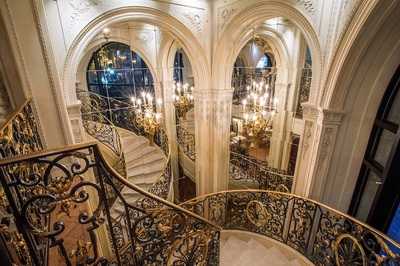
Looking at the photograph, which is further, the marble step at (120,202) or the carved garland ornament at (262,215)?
the marble step at (120,202)

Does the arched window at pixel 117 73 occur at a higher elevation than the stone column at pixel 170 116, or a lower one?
higher

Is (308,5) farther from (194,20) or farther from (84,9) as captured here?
(84,9)

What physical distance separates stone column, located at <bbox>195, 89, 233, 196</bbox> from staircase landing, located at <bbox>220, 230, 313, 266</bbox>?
5.80 ft

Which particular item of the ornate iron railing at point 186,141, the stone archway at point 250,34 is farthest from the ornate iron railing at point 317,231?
the ornate iron railing at point 186,141

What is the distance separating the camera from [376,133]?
319cm

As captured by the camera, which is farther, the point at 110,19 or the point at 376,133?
the point at 110,19

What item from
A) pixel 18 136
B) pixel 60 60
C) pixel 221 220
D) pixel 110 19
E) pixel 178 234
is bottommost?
pixel 221 220

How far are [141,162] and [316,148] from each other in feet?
18.5

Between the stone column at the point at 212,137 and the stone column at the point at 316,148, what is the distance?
7.06ft

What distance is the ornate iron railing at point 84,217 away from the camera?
1.15m

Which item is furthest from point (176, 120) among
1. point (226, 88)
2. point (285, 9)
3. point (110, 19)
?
point (285, 9)

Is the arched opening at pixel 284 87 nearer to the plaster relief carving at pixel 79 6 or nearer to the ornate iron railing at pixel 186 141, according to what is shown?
the ornate iron railing at pixel 186 141

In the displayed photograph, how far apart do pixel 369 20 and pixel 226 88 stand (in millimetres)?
3131

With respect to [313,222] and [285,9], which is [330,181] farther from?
[285,9]
